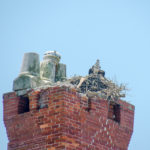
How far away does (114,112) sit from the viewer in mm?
10070

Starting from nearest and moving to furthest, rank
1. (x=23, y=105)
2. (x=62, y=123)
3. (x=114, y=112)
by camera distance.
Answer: (x=62, y=123) → (x=23, y=105) → (x=114, y=112)

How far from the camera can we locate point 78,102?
934 cm

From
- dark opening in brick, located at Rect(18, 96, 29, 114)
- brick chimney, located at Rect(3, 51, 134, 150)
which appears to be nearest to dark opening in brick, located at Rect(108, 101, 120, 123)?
brick chimney, located at Rect(3, 51, 134, 150)

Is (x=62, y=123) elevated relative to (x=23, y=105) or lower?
lower

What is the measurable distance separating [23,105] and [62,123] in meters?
1.16

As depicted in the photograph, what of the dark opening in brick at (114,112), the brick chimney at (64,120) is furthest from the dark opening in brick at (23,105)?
the dark opening in brick at (114,112)

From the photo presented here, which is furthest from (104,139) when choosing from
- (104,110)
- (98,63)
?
(98,63)

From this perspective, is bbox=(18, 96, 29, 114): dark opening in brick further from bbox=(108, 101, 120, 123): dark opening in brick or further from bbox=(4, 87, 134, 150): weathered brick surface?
bbox=(108, 101, 120, 123): dark opening in brick

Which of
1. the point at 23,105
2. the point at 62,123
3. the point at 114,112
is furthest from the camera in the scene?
the point at 114,112

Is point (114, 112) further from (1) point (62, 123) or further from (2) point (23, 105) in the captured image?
(2) point (23, 105)

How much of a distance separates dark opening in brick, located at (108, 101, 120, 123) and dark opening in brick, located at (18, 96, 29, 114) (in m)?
1.56

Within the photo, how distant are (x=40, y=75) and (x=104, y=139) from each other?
1876 millimetres

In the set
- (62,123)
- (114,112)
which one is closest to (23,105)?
(62,123)

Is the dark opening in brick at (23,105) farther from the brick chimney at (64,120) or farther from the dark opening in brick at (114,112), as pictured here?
the dark opening in brick at (114,112)
